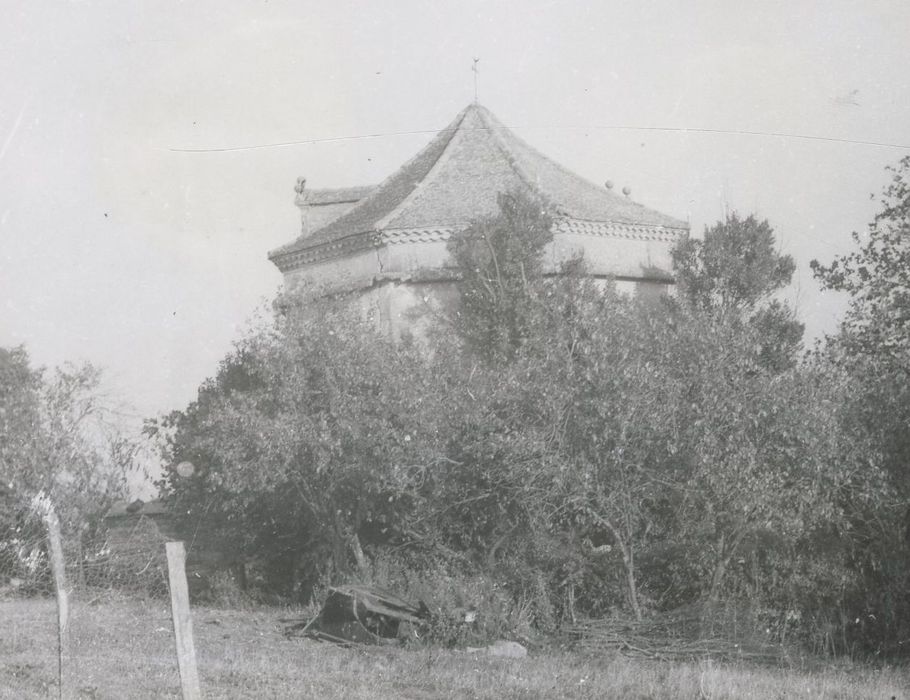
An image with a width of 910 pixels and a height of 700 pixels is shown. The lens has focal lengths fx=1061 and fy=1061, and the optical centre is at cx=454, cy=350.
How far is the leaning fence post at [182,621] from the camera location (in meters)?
7.66

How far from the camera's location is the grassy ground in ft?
33.6

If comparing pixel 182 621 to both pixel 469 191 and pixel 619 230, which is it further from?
pixel 619 230

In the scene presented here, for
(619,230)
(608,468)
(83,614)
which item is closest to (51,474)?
(83,614)

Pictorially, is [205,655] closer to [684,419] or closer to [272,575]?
[684,419]

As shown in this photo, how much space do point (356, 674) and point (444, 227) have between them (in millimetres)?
17865

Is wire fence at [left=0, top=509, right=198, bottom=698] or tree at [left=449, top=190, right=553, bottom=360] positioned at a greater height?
tree at [left=449, top=190, right=553, bottom=360]

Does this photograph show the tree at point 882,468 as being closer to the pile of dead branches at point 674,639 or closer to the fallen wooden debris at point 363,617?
the pile of dead branches at point 674,639

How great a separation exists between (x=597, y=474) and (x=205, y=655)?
239 inches

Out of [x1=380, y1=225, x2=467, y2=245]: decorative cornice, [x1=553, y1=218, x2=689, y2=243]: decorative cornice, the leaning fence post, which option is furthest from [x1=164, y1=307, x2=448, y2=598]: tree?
the leaning fence post

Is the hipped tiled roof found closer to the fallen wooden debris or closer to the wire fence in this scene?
the wire fence

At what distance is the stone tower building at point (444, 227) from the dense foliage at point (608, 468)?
672cm

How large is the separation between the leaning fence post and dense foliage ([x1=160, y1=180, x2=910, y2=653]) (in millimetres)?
8432

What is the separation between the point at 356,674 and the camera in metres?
11.8

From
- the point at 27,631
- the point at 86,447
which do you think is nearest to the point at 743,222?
the point at 86,447
